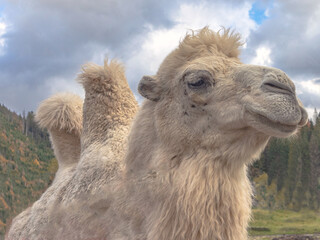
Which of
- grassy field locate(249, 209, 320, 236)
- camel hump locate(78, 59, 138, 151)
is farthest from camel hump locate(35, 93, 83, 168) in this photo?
grassy field locate(249, 209, 320, 236)

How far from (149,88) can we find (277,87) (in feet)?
2.96

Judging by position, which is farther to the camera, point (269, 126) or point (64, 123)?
point (64, 123)

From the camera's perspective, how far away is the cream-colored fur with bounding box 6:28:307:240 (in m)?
2.14

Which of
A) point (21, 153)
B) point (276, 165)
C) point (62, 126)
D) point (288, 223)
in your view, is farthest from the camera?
point (276, 165)

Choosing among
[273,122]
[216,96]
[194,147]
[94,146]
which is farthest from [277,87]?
[94,146]

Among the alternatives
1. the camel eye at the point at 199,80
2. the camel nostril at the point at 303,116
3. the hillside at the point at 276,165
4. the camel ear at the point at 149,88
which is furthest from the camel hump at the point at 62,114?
the hillside at the point at 276,165

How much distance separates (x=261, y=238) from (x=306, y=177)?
320cm

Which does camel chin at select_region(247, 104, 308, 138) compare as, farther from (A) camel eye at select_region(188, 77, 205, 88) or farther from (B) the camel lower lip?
(A) camel eye at select_region(188, 77, 205, 88)

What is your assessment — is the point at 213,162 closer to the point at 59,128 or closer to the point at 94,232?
the point at 94,232

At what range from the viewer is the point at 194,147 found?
7.66 feet

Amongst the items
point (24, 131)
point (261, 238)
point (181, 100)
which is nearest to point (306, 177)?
point (261, 238)

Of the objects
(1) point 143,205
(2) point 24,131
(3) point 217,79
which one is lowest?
(1) point 143,205

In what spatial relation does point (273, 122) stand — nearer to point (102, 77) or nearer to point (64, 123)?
point (102, 77)

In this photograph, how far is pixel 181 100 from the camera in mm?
2455
